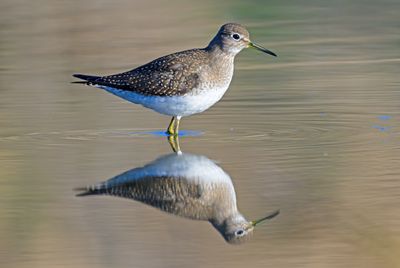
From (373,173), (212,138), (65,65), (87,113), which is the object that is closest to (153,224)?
(373,173)

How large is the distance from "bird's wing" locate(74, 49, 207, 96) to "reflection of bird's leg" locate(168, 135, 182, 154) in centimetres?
44

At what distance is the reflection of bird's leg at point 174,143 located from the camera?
→ 10615 mm

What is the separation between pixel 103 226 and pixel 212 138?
3.14m

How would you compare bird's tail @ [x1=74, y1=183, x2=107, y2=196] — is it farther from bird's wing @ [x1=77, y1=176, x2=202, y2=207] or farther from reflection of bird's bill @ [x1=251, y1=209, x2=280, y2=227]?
reflection of bird's bill @ [x1=251, y1=209, x2=280, y2=227]

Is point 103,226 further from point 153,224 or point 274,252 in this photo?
point 274,252

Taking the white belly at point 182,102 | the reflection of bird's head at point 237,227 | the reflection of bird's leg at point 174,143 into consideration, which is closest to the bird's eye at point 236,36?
the white belly at point 182,102

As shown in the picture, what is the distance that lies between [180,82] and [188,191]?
2542mm

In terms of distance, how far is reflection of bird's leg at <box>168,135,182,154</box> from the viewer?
10615mm

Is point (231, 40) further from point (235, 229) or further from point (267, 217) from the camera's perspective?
point (235, 229)

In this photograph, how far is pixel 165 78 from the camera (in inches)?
448

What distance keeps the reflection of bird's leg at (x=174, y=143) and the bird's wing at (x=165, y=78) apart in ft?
1.45

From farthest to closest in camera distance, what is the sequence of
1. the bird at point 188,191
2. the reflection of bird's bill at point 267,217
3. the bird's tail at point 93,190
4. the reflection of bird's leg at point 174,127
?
1. the reflection of bird's leg at point 174,127
2. the bird's tail at point 93,190
3. the bird at point 188,191
4. the reflection of bird's bill at point 267,217

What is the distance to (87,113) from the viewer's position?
1242cm

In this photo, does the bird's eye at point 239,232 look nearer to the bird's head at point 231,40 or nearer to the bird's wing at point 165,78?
the bird's wing at point 165,78
